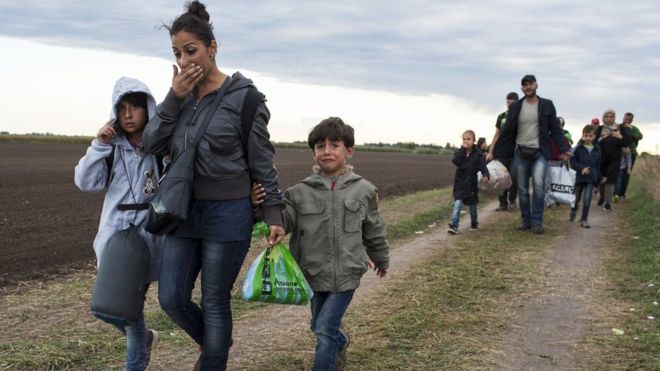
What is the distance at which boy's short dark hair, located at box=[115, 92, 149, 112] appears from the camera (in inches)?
142

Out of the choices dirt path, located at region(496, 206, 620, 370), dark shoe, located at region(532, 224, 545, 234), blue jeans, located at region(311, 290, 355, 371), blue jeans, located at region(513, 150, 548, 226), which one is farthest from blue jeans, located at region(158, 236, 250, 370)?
dark shoe, located at region(532, 224, 545, 234)

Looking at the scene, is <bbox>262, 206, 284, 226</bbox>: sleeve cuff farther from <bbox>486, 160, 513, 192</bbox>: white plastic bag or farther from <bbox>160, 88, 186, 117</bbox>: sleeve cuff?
<bbox>486, 160, 513, 192</bbox>: white plastic bag

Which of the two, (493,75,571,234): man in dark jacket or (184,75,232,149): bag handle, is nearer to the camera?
(184,75,232,149): bag handle

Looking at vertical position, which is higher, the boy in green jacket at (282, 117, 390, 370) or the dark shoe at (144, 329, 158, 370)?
the boy in green jacket at (282, 117, 390, 370)

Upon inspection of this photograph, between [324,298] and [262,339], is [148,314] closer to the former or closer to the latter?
[262,339]

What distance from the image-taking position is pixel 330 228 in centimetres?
392

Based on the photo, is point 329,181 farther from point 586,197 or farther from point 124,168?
point 586,197

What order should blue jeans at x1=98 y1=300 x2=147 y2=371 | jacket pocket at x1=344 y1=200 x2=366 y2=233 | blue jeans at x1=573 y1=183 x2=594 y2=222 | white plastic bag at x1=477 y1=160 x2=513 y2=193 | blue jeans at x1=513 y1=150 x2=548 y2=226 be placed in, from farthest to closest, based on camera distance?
1. blue jeans at x1=573 y1=183 x2=594 y2=222
2. white plastic bag at x1=477 y1=160 x2=513 y2=193
3. blue jeans at x1=513 y1=150 x2=548 y2=226
4. jacket pocket at x1=344 y1=200 x2=366 y2=233
5. blue jeans at x1=98 y1=300 x2=147 y2=371

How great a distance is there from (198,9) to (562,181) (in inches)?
343

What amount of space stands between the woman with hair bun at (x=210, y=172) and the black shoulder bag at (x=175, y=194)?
35 millimetres

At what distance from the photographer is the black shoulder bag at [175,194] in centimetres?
331

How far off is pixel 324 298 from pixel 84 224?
28.5 ft

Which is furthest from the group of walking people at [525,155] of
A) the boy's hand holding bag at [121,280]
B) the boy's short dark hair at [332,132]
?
the boy's hand holding bag at [121,280]

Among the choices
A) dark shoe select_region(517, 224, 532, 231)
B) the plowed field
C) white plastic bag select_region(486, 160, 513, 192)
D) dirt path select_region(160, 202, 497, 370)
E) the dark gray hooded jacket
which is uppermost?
the dark gray hooded jacket
